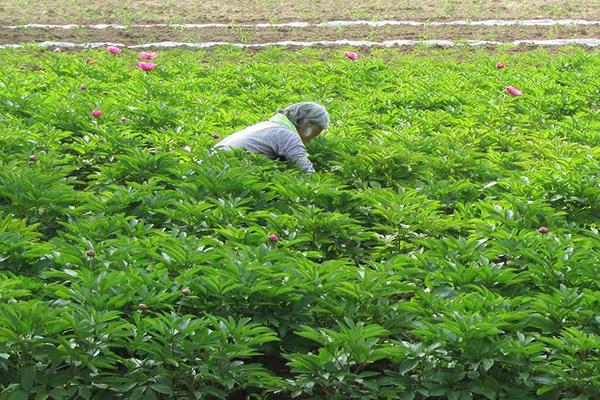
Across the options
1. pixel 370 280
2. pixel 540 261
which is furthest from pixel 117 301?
pixel 540 261

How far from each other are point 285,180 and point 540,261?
1.88 metres

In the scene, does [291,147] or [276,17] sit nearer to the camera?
[291,147]

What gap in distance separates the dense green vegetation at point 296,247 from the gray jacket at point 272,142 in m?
0.13

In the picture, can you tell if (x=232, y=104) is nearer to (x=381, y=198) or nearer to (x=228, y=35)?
(x=381, y=198)

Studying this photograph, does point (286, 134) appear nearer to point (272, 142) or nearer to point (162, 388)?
point (272, 142)

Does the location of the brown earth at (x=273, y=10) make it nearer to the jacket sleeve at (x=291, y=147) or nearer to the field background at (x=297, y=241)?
the field background at (x=297, y=241)

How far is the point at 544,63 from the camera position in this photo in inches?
473

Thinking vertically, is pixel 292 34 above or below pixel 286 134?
below

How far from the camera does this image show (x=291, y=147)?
23.1 ft

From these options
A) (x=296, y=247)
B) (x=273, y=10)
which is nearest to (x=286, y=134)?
(x=296, y=247)

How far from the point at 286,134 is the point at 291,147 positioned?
104 mm

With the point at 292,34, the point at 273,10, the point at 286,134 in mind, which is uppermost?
the point at 286,134

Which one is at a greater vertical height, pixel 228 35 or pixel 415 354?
pixel 415 354

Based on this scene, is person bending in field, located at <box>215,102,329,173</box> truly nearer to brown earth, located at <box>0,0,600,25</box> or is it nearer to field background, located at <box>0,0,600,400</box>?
field background, located at <box>0,0,600,400</box>
